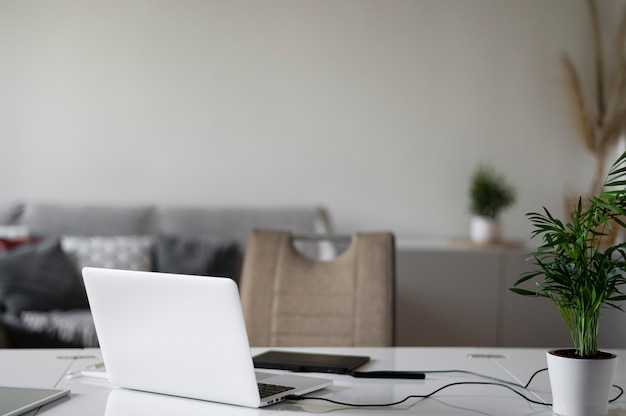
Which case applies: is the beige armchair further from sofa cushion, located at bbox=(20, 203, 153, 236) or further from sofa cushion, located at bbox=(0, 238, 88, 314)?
sofa cushion, located at bbox=(20, 203, 153, 236)

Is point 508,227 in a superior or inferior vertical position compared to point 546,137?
inferior

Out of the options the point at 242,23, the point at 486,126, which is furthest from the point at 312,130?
the point at 486,126

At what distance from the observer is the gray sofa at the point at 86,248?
3.21m

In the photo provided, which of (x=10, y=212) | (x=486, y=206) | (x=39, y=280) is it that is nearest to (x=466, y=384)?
(x=39, y=280)

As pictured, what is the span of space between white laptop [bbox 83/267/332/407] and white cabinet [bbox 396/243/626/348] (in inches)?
93.5

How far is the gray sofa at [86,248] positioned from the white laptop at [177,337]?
74.0 inches

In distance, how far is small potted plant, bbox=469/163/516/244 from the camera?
389 cm

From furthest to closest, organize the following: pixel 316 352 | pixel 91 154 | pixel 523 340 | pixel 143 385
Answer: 1. pixel 91 154
2. pixel 523 340
3. pixel 316 352
4. pixel 143 385

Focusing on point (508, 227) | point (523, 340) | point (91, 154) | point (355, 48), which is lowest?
point (523, 340)

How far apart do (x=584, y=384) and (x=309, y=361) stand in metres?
0.58

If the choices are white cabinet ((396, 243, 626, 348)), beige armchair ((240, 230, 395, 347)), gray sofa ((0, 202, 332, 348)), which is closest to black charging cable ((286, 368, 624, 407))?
beige armchair ((240, 230, 395, 347))

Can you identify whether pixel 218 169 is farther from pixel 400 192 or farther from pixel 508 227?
pixel 508 227

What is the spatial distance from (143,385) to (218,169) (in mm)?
2865

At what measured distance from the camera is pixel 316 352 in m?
1.77
